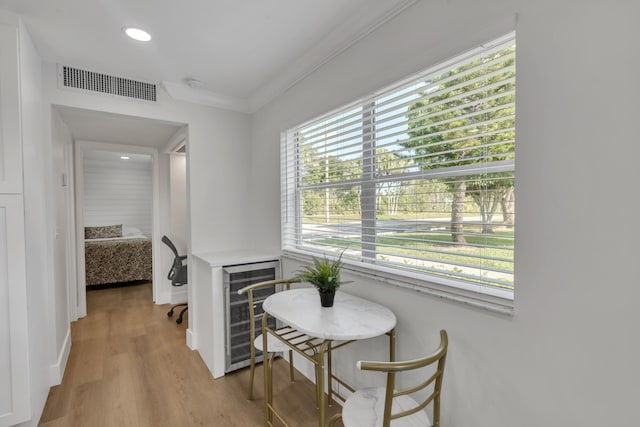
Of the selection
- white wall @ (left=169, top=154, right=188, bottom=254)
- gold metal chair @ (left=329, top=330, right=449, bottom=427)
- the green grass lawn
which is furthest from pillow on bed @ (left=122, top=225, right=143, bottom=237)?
gold metal chair @ (left=329, top=330, right=449, bottom=427)

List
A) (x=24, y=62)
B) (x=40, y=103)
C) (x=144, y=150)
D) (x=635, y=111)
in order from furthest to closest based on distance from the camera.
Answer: (x=144, y=150) < (x=40, y=103) < (x=24, y=62) < (x=635, y=111)

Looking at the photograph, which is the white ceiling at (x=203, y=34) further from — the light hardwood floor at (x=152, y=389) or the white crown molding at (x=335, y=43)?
the light hardwood floor at (x=152, y=389)

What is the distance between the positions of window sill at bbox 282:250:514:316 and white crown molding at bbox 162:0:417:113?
4.50ft

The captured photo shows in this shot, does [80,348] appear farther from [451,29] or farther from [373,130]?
[451,29]

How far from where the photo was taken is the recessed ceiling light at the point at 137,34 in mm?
1851

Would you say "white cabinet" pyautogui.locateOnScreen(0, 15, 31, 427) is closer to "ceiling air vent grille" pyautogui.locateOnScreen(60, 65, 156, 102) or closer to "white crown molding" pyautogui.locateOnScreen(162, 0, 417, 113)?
"ceiling air vent grille" pyautogui.locateOnScreen(60, 65, 156, 102)

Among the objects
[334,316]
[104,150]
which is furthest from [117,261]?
[334,316]

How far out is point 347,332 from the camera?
1.33 metres

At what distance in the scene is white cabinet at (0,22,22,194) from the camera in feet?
5.31

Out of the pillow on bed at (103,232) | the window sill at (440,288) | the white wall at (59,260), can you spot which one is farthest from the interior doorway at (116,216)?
the window sill at (440,288)

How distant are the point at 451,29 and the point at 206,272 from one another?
2.34m

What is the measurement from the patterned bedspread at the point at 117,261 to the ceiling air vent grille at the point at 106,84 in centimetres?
346

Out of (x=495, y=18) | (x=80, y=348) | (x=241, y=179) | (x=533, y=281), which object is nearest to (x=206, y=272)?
(x=241, y=179)

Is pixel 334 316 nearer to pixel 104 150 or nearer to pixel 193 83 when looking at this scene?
pixel 193 83
